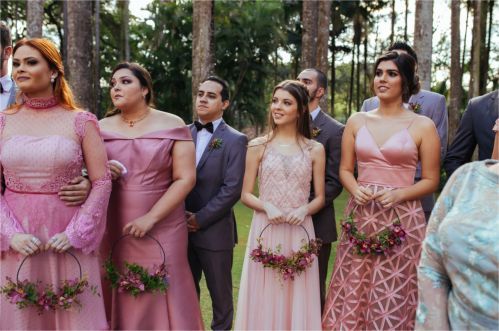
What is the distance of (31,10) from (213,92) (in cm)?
770

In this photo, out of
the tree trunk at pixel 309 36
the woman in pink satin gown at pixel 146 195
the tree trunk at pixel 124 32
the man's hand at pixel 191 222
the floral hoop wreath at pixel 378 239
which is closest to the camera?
the floral hoop wreath at pixel 378 239

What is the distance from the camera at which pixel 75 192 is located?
12.3 ft

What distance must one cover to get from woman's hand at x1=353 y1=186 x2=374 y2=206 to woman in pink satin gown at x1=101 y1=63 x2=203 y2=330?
1281 mm

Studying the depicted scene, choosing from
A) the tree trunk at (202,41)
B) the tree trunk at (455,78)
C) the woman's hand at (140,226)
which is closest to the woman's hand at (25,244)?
the woman's hand at (140,226)

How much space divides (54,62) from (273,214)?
1.98m

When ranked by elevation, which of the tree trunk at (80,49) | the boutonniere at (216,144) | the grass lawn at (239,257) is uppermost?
the tree trunk at (80,49)

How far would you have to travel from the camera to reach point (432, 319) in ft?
7.22

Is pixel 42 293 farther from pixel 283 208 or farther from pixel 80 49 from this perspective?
pixel 80 49

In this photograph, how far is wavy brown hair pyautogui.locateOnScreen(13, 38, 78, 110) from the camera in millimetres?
3709

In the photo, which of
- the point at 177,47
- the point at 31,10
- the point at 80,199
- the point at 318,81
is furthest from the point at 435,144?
the point at 177,47

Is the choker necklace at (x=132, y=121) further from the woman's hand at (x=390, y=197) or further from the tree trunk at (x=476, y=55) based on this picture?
the tree trunk at (x=476, y=55)

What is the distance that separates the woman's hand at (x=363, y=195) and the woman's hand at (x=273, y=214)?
0.62 meters

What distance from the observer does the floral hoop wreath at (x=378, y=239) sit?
4195 mm

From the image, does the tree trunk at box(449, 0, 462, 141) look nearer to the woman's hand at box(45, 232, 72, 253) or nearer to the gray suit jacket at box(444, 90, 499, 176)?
the gray suit jacket at box(444, 90, 499, 176)
